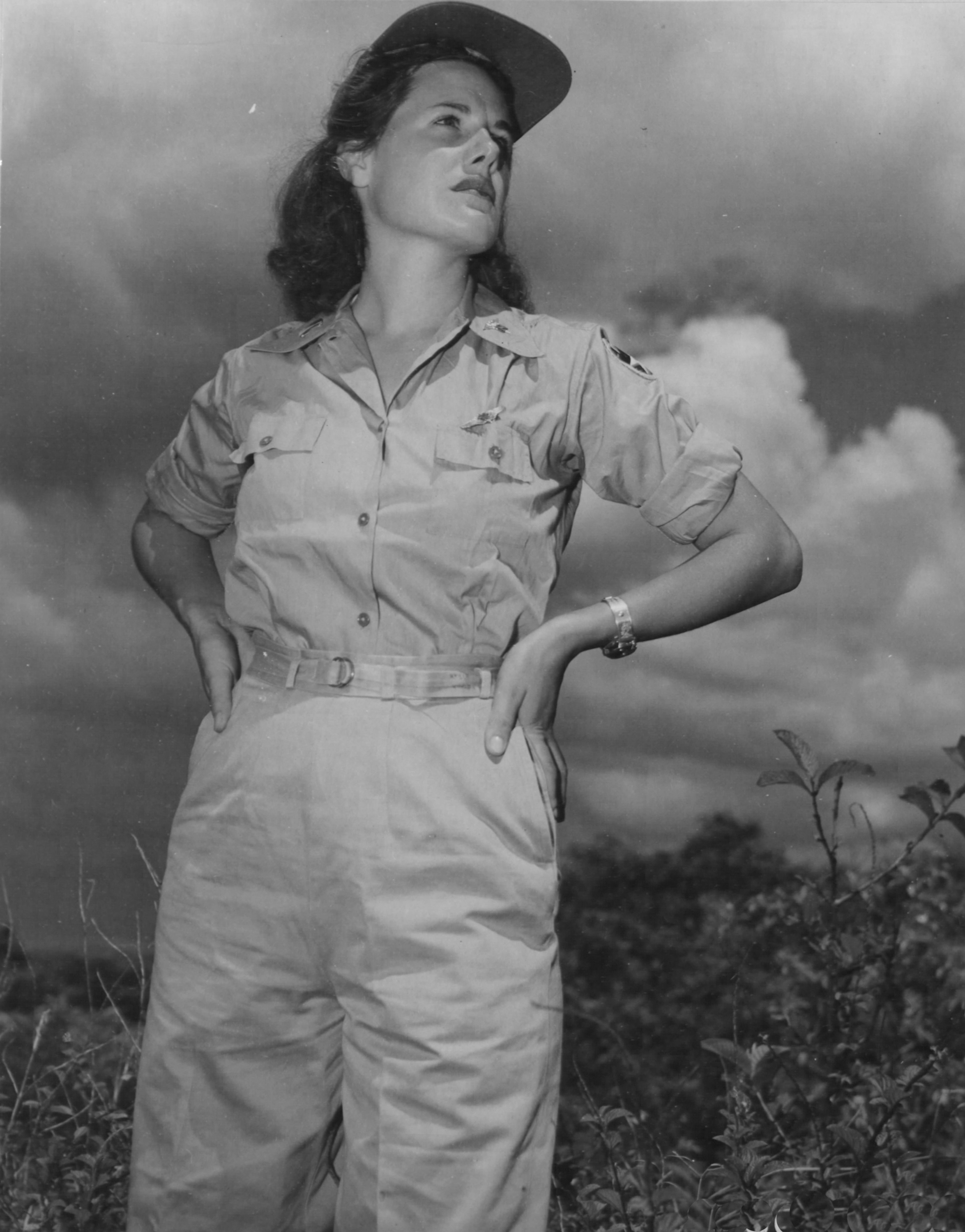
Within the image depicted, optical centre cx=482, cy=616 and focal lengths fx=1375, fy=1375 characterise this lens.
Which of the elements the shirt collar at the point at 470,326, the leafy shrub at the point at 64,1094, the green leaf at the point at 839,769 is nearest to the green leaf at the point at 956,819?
the green leaf at the point at 839,769

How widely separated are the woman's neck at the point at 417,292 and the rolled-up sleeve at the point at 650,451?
0.30m

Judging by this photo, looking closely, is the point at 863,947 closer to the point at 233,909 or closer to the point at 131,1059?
the point at 233,909

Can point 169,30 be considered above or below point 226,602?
above

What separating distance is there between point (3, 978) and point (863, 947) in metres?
1.87

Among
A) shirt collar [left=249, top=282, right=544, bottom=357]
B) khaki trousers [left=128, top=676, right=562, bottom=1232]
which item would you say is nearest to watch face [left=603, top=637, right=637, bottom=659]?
khaki trousers [left=128, top=676, right=562, bottom=1232]

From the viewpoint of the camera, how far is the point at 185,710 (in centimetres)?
271

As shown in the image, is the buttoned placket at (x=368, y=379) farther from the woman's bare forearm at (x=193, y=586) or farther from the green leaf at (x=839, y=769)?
the green leaf at (x=839, y=769)

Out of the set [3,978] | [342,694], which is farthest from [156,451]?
[3,978]

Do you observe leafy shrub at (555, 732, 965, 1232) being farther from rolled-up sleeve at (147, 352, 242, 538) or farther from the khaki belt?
rolled-up sleeve at (147, 352, 242, 538)

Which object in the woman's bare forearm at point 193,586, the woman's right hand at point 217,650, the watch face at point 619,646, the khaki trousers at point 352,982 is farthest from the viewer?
the woman's bare forearm at point 193,586

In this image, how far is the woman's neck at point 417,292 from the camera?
2445 millimetres

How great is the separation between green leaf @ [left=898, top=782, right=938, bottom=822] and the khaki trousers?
0.99 m

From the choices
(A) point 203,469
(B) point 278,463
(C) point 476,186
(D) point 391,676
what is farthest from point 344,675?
(C) point 476,186

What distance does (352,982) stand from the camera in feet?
7.00
